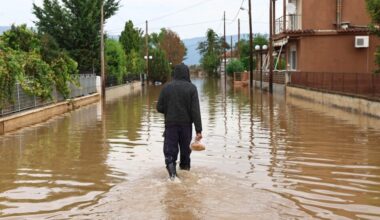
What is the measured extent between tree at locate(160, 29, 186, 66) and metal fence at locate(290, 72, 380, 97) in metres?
73.8

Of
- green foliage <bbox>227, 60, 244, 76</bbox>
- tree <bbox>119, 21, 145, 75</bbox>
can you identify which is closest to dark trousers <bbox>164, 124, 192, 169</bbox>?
tree <bbox>119, 21, 145, 75</bbox>

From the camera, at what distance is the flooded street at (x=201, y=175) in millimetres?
6926

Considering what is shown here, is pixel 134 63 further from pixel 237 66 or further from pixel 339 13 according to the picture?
pixel 339 13

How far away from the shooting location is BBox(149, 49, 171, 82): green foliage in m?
72.6

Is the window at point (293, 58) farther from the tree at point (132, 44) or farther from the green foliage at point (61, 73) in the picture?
the tree at point (132, 44)

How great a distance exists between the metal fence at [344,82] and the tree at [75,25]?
16053 mm

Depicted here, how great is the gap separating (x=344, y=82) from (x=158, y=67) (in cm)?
4870

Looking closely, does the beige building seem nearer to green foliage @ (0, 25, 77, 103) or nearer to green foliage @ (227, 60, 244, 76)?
green foliage @ (0, 25, 77, 103)

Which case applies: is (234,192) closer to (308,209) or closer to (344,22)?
(308,209)

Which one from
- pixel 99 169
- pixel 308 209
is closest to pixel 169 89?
pixel 99 169

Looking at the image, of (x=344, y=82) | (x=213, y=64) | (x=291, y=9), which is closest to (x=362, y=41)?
(x=291, y=9)

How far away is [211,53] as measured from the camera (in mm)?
117500

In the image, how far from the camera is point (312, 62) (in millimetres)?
38500

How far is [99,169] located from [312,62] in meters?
30.6
